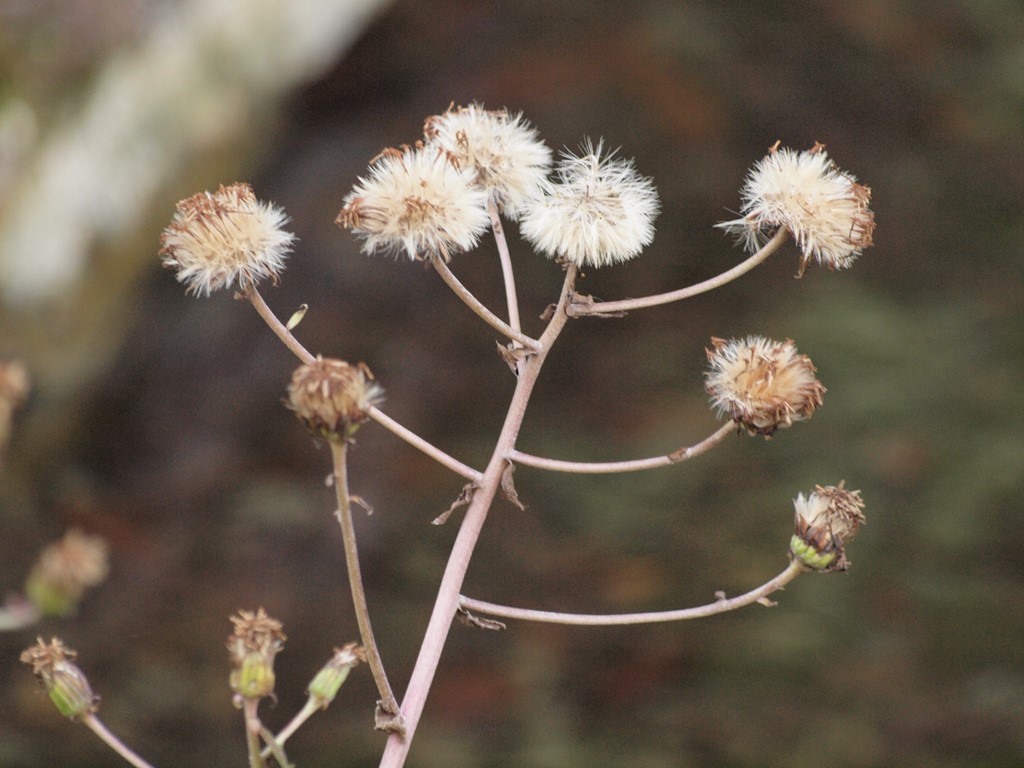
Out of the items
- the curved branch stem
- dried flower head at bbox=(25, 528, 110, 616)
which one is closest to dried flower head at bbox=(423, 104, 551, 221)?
the curved branch stem

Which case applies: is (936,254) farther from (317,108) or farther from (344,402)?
(344,402)

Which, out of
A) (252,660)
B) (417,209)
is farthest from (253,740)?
(417,209)

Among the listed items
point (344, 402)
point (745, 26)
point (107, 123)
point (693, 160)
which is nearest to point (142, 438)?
point (107, 123)

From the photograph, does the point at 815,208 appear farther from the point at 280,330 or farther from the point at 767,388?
the point at 280,330

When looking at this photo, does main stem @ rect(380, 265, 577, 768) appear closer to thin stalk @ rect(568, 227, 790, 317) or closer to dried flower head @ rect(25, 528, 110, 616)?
thin stalk @ rect(568, 227, 790, 317)

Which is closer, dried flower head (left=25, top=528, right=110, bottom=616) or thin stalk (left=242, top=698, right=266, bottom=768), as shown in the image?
thin stalk (left=242, top=698, right=266, bottom=768)

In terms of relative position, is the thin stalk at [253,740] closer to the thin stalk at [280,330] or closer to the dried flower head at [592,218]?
the thin stalk at [280,330]
